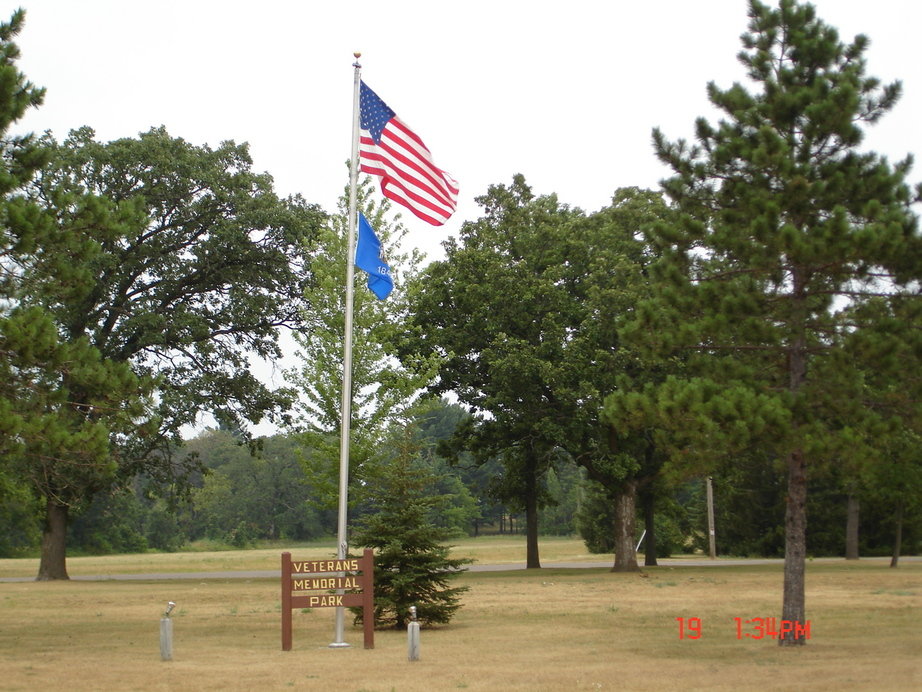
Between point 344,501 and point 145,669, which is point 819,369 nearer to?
point 344,501

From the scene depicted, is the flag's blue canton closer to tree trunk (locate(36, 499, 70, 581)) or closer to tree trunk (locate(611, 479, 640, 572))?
tree trunk (locate(611, 479, 640, 572))

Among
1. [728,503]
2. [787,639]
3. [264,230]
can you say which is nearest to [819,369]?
[787,639]

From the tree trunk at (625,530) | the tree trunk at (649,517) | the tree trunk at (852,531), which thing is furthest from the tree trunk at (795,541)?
the tree trunk at (852,531)

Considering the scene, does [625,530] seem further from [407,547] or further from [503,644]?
[503,644]

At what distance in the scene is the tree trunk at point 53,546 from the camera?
1431 inches

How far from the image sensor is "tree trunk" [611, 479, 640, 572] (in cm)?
3766

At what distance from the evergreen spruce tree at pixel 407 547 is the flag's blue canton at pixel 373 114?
6193 mm

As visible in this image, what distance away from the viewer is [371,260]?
17078mm

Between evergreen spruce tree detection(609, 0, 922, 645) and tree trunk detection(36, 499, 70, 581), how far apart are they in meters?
26.7

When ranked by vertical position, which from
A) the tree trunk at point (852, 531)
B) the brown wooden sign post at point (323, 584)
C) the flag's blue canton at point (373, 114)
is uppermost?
the flag's blue canton at point (373, 114)

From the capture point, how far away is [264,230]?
118 feet

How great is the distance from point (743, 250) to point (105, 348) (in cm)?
2488

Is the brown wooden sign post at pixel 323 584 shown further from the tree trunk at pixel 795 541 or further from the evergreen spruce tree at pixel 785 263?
the tree trunk at pixel 795 541

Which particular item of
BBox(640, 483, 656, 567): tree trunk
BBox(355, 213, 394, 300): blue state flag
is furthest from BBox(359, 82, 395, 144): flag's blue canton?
BBox(640, 483, 656, 567): tree trunk
